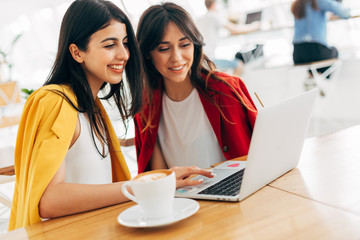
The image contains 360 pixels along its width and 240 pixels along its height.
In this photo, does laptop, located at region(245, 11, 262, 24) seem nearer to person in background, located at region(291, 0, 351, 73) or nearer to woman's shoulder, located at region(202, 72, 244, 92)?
person in background, located at region(291, 0, 351, 73)

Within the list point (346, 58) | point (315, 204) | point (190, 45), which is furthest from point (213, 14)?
point (315, 204)

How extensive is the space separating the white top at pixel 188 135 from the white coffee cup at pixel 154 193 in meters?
0.98

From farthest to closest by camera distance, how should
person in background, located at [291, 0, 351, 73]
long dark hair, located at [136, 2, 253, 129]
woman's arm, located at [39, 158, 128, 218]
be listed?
person in background, located at [291, 0, 351, 73], long dark hair, located at [136, 2, 253, 129], woman's arm, located at [39, 158, 128, 218]

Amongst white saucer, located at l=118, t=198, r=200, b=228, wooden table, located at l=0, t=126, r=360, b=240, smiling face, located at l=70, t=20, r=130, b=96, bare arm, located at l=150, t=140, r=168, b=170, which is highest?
smiling face, located at l=70, t=20, r=130, b=96

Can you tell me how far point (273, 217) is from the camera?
2.40 ft

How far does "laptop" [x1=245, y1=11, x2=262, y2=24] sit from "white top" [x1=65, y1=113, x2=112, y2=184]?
4787 mm

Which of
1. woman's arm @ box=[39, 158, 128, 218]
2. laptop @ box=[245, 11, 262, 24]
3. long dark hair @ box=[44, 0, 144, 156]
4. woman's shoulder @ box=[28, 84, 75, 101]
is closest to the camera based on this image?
woman's arm @ box=[39, 158, 128, 218]

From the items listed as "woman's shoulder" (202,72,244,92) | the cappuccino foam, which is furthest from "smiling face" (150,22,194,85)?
the cappuccino foam

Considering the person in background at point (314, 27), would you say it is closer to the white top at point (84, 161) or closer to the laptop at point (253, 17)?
the laptop at point (253, 17)

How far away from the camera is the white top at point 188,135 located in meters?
1.75

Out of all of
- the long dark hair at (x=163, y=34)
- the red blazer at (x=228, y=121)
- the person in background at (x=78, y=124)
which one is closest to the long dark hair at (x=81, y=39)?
the person in background at (x=78, y=124)

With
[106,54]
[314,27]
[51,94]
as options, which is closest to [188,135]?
[106,54]

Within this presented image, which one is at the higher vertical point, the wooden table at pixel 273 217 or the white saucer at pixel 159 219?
the white saucer at pixel 159 219

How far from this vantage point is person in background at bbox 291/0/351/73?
4.01m
